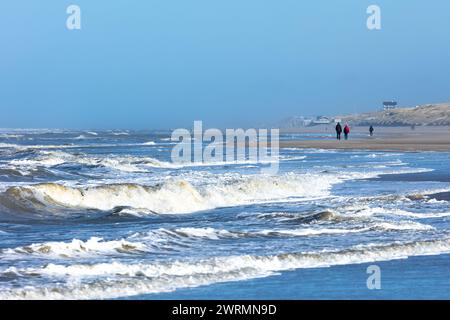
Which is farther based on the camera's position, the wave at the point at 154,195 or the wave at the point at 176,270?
the wave at the point at 154,195

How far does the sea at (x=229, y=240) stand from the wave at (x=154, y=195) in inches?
1.4

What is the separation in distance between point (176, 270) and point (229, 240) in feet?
9.31

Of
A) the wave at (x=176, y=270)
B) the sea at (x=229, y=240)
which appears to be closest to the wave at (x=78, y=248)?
the sea at (x=229, y=240)

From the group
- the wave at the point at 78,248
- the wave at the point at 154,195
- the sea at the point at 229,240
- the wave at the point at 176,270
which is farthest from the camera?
the wave at the point at 154,195

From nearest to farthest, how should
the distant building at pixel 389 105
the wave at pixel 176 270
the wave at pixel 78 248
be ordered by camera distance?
the wave at pixel 176 270
the wave at pixel 78 248
the distant building at pixel 389 105

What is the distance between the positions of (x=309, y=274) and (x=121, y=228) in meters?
5.33

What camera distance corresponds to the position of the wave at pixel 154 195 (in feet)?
64.7

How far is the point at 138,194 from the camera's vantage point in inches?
834

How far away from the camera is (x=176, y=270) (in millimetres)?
10781

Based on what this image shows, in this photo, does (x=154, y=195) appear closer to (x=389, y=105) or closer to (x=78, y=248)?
(x=78, y=248)

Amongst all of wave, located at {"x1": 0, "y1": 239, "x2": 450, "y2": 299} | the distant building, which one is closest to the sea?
wave, located at {"x1": 0, "y1": 239, "x2": 450, "y2": 299}

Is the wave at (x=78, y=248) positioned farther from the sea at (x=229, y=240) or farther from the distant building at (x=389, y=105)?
the distant building at (x=389, y=105)

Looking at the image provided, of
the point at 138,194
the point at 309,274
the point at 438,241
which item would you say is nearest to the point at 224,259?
the point at 309,274

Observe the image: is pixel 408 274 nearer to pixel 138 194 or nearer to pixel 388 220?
pixel 388 220
